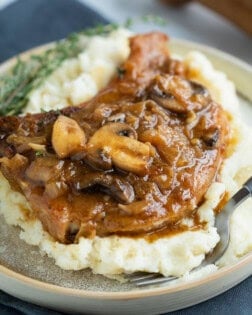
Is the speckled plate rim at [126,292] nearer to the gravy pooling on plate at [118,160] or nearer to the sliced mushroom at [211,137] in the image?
the gravy pooling on plate at [118,160]

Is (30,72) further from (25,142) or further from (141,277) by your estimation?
(141,277)

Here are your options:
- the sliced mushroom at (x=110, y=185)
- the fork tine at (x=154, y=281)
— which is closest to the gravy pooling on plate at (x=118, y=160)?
the sliced mushroom at (x=110, y=185)

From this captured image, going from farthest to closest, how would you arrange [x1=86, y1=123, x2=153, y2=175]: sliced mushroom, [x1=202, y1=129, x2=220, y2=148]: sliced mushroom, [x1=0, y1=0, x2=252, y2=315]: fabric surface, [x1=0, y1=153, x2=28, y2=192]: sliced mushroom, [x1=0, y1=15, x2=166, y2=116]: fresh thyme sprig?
[x1=0, y1=0, x2=252, y2=315]: fabric surface < [x1=0, y1=15, x2=166, y2=116]: fresh thyme sprig < [x1=202, y1=129, x2=220, y2=148]: sliced mushroom < [x1=0, y1=153, x2=28, y2=192]: sliced mushroom < [x1=86, y1=123, x2=153, y2=175]: sliced mushroom

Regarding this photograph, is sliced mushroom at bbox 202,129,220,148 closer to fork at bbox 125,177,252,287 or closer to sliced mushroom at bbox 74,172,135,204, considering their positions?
fork at bbox 125,177,252,287

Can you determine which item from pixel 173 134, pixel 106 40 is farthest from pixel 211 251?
pixel 106 40

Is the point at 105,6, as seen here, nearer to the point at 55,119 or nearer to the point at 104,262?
the point at 55,119

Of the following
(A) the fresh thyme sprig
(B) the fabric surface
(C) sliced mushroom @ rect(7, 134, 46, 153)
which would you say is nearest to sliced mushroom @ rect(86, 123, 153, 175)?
(C) sliced mushroom @ rect(7, 134, 46, 153)

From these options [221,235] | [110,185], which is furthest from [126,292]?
[221,235]
